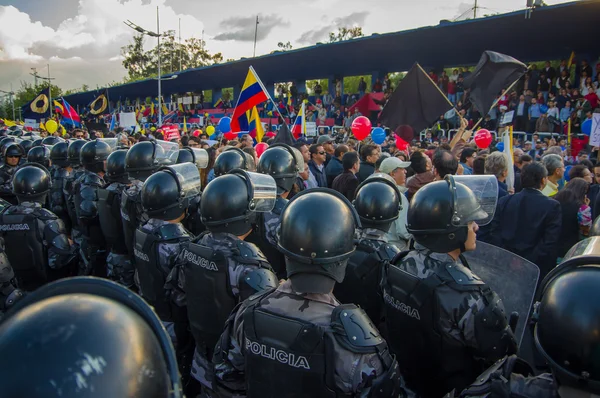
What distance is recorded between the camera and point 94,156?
22.5ft

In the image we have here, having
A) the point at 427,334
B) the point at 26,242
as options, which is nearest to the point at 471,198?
the point at 427,334

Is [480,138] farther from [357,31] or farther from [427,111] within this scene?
[357,31]

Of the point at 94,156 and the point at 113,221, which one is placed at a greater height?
the point at 94,156

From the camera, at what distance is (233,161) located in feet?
19.0

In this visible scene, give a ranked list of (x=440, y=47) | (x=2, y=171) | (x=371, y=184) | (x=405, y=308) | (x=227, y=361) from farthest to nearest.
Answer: (x=440, y=47) < (x=2, y=171) < (x=371, y=184) < (x=405, y=308) < (x=227, y=361)

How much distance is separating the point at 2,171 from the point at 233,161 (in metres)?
5.07

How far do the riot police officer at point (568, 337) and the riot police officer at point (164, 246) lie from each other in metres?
2.65

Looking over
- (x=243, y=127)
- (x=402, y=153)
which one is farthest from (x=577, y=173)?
(x=243, y=127)

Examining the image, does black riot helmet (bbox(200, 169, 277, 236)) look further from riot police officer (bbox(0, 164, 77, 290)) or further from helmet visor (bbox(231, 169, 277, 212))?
riot police officer (bbox(0, 164, 77, 290))

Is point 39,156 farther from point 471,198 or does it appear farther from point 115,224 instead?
point 471,198

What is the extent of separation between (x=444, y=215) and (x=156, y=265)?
7.77 feet

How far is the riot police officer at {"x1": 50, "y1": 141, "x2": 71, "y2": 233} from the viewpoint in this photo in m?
7.78

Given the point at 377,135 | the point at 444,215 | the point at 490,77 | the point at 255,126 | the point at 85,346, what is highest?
the point at 490,77

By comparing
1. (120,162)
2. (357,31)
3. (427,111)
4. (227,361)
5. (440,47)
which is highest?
(357,31)
